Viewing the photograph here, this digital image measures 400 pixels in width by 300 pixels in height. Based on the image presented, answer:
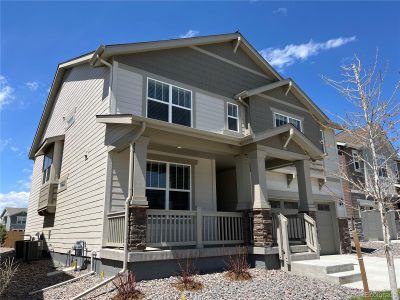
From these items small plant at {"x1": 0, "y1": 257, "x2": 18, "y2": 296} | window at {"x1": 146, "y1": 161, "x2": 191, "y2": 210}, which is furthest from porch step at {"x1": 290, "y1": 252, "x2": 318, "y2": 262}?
small plant at {"x1": 0, "y1": 257, "x2": 18, "y2": 296}

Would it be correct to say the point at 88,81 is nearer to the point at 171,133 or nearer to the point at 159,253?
the point at 171,133

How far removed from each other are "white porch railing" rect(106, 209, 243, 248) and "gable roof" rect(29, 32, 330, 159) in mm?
5051

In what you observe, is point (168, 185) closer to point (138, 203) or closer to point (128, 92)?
point (138, 203)

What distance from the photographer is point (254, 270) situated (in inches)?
352

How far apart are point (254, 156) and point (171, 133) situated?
2.83 m

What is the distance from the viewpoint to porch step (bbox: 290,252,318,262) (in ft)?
30.5

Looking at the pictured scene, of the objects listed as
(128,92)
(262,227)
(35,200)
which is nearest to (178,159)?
(128,92)

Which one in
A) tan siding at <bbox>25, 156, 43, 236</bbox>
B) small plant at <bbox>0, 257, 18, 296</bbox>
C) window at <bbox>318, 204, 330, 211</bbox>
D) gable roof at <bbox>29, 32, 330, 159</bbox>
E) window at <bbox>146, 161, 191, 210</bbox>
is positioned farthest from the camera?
tan siding at <bbox>25, 156, 43, 236</bbox>

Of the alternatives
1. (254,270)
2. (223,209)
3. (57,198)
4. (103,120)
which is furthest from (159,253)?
(57,198)

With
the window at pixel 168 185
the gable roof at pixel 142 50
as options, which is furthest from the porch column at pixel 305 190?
the gable roof at pixel 142 50

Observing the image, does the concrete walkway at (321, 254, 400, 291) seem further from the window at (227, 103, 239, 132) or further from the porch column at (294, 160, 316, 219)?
the window at (227, 103, 239, 132)

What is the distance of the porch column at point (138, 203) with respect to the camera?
770 centimetres

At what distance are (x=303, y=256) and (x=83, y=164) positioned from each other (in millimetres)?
7933

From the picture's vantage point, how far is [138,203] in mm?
7914
